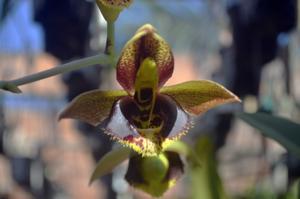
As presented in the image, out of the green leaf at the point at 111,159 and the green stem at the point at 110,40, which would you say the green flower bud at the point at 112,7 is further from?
the green leaf at the point at 111,159

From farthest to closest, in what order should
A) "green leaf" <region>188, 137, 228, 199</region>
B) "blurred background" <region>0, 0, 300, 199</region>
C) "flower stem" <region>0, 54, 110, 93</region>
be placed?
1. "blurred background" <region>0, 0, 300, 199</region>
2. "green leaf" <region>188, 137, 228, 199</region>
3. "flower stem" <region>0, 54, 110, 93</region>

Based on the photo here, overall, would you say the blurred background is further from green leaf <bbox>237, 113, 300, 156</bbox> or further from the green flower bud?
the green flower bud

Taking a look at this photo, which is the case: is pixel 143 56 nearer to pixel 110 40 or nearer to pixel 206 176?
pixel 110 40

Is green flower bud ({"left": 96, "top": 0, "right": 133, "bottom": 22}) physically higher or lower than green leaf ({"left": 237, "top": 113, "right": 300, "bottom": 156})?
higher

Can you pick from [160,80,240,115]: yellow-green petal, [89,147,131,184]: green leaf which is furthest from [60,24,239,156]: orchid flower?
[89,147,131,184]: green leaf

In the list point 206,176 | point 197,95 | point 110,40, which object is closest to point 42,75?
point 110,40

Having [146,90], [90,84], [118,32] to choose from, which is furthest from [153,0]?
[146,90]

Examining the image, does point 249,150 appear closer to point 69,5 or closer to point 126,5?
point 69,5
